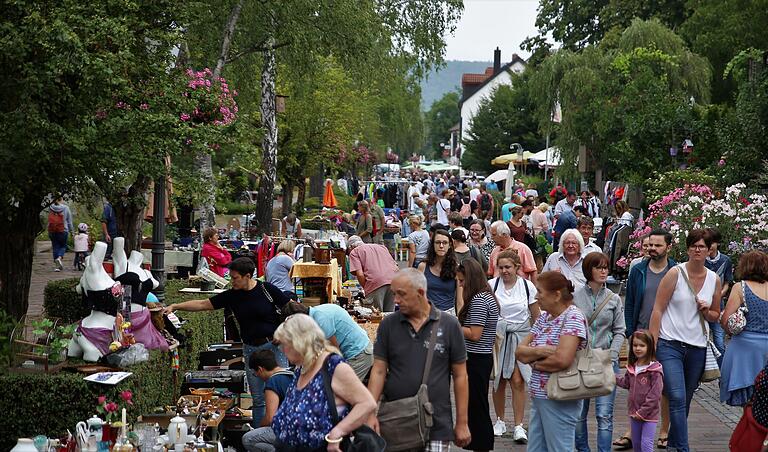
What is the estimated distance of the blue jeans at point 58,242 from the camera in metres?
23.9

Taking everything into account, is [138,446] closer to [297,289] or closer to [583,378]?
[583,378]

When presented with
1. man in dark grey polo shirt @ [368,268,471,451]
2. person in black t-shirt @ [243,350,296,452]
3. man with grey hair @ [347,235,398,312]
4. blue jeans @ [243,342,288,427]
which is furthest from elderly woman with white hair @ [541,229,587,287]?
man with grey hair @ [347,235,398,312]

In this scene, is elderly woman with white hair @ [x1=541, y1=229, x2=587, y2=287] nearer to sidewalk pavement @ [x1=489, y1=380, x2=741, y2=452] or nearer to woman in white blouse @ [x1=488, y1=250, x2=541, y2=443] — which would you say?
woman in white blouse @ [x1=488, y1=250, x2=541, y2=443]

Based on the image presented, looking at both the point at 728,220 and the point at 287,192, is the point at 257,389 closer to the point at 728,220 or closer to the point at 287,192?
the point at 728,220

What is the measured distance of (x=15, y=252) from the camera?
1212 centimetres

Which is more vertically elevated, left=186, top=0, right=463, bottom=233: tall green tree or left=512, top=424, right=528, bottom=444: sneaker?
left=186, top=0, right=463, bottom=233: tall green tree

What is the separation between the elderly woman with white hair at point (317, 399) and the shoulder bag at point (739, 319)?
4.00m

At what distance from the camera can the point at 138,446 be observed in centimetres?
804

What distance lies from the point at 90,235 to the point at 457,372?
21858mm

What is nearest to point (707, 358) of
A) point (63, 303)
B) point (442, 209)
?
point (63, 303)

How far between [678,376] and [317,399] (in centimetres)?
412

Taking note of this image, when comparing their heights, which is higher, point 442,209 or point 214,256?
point 442,209

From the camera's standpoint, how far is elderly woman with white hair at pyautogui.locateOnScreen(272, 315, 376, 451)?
19.4 ft

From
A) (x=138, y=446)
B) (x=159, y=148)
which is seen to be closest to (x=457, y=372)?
(x=138, y=446)
